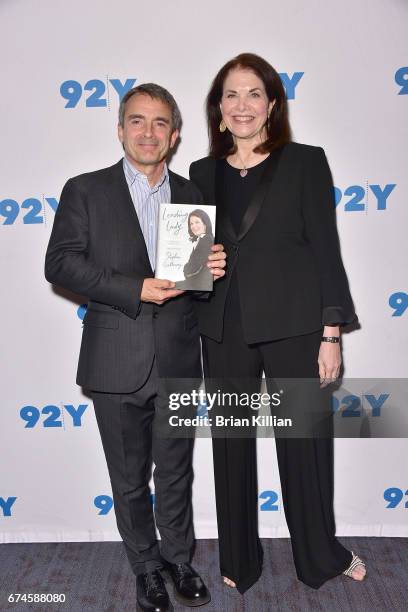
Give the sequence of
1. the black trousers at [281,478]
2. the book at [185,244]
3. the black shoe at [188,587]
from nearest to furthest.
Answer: the book at [185,244], the black trousers at [281,478], the black shoe at [188,587]

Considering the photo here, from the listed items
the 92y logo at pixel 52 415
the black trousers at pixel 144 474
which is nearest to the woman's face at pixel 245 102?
the black trousers at pixel 144 474

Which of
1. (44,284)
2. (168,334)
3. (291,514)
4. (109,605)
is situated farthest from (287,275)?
(109,605)

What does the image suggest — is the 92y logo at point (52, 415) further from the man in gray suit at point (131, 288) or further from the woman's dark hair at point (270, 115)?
the woman's dark hair at point (270, 115)

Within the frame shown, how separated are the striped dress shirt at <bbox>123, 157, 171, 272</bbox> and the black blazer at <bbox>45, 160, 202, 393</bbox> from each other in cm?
3

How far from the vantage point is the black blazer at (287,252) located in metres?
1.90

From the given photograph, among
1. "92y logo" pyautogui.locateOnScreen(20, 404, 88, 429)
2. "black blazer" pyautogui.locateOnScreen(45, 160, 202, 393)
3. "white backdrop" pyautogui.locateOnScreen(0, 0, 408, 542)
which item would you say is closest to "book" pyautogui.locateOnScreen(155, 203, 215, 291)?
"black blazer" pyautogui.locateOnScreen(45, 160, 202, 393)

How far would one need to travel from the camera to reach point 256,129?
1924 mm

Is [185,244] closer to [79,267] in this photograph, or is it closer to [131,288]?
[131,288]

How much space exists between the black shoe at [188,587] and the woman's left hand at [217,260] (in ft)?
3.98

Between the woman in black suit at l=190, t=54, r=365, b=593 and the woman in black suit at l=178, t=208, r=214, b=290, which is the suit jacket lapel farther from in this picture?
the woman in black suit at l=178, t=208, r=214, b=290

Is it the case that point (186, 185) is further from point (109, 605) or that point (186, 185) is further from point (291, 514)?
point (109, 605)

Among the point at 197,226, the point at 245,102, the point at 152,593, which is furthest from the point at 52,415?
the point at 245,102

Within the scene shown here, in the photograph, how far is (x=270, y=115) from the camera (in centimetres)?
199

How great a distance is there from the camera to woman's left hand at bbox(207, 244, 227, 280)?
1819mm
